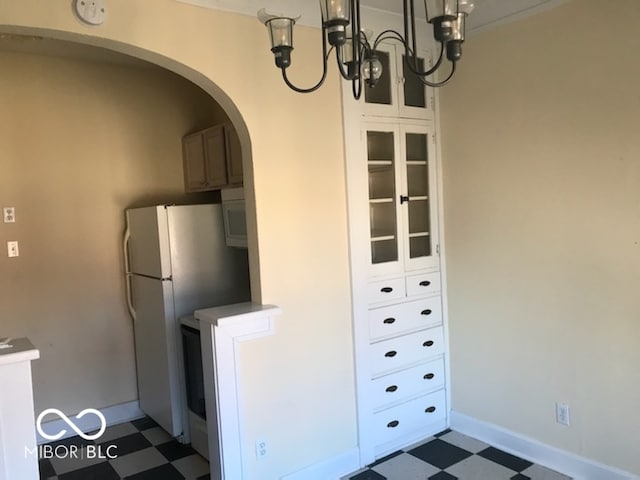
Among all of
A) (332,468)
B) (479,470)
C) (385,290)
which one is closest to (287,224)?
(385,290)

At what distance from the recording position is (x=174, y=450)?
3.24m

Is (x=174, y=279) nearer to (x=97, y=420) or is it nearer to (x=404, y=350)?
(x=97, y=420)

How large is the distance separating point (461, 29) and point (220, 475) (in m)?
2.20

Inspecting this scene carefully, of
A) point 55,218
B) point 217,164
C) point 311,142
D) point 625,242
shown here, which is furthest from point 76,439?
point 625,242

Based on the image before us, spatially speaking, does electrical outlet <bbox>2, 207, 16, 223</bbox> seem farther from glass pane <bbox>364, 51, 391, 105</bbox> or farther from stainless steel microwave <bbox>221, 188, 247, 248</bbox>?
glass pane <bbox>364, 51, 391, 105</bbox>

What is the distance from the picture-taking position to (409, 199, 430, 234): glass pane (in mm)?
3242

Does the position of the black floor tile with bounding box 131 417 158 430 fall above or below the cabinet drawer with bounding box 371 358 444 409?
below

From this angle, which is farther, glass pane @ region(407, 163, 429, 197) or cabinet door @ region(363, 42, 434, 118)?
glass pane @ region(407, 163, 429, 197)

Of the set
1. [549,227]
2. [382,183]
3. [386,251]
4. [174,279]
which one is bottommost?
[174,279]

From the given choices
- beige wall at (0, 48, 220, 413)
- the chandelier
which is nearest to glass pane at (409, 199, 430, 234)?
the chandelier

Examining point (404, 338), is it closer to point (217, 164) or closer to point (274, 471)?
point (274, 471)

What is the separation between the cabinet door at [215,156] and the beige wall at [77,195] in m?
0.46

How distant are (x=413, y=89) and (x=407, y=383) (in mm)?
1850

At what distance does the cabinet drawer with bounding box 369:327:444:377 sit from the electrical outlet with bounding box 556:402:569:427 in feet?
2.58
